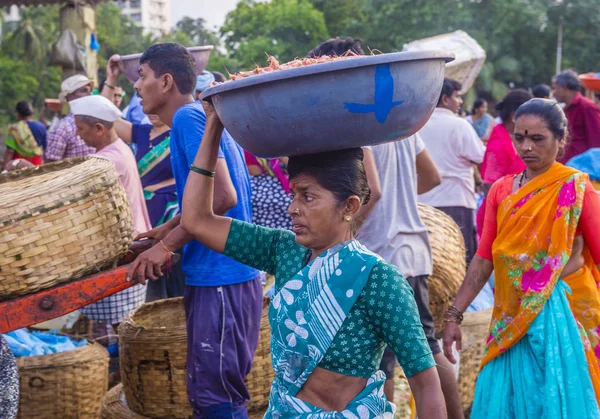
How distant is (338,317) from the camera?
226 centimetres

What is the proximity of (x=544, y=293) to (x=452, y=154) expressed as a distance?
112 inches

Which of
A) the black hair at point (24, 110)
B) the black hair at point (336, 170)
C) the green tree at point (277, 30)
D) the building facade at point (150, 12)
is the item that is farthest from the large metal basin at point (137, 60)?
the building facade at point (150, 12)

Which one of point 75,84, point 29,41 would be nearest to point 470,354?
point 75,84

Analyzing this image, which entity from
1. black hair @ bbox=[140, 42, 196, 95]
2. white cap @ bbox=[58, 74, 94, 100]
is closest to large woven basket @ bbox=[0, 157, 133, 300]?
black hair @ bbox=[140, 42, 196, 95]

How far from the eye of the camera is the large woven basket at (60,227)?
9.37 feet

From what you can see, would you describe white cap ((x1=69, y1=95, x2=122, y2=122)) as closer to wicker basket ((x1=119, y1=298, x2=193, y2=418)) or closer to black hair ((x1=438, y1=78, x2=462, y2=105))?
wicker basket ((x1=119, y1=298, x2=193, y2=418))

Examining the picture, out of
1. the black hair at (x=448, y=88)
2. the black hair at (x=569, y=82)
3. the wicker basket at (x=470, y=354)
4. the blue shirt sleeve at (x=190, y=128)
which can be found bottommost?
the wicker basket at (x=470, y=354)

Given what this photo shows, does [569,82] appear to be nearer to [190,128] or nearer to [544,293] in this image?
[544,293]

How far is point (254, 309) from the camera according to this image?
3.68 metres

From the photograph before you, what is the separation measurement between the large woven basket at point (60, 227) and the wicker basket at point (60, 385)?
172 cm

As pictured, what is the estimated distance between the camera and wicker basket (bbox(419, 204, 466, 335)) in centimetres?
489

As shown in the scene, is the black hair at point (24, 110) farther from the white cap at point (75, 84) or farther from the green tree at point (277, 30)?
the green tree at point (277, 30)

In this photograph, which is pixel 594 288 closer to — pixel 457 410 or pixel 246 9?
pixel 457 410

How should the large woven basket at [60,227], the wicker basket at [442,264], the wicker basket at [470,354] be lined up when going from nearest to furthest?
→ the large woven basket at [60,227] → the wicker basket at [442,264] → the wicker basket at [470,354]
